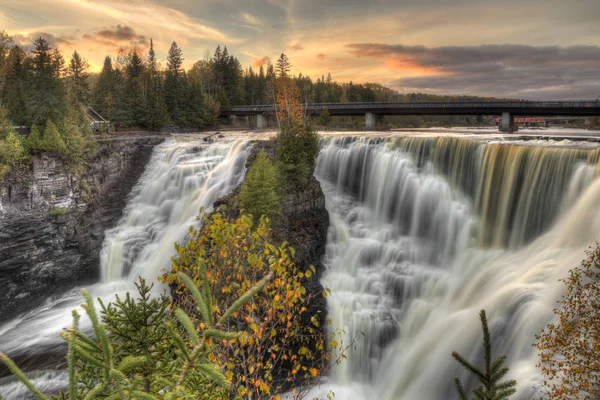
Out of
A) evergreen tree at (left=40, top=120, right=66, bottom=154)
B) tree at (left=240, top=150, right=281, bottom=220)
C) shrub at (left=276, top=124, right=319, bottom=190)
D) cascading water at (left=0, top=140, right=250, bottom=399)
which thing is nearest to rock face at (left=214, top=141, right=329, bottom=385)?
shrub at (left=276, top=124, right=319, bottom=190)

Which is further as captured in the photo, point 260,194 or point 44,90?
point 44,90

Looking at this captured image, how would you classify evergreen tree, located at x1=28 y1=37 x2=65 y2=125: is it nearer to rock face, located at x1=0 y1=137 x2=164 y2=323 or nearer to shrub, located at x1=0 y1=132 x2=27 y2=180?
shrub, located at x1=0 y1=132 x2=27 y2=180

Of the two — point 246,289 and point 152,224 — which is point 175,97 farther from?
point 246,289

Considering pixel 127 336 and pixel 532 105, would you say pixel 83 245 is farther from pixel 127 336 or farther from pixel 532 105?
pixel 532 105

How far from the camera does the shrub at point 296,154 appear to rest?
27.0 m

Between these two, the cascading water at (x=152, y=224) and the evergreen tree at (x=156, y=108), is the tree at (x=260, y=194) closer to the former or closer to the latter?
the cascading water at (x=152, y=224)

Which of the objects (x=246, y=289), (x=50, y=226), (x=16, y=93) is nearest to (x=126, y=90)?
(x=16, y=93)

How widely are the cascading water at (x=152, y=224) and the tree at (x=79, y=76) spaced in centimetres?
3260

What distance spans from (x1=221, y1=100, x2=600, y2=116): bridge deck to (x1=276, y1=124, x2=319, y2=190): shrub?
31.4 m

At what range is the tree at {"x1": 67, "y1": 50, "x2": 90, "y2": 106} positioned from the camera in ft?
197

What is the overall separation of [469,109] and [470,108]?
18cm

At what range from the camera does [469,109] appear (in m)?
52.1

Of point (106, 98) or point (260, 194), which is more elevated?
point (106, 98)

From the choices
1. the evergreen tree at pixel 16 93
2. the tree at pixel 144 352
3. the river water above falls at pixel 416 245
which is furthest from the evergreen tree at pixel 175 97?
the tree at pixel 144 352
